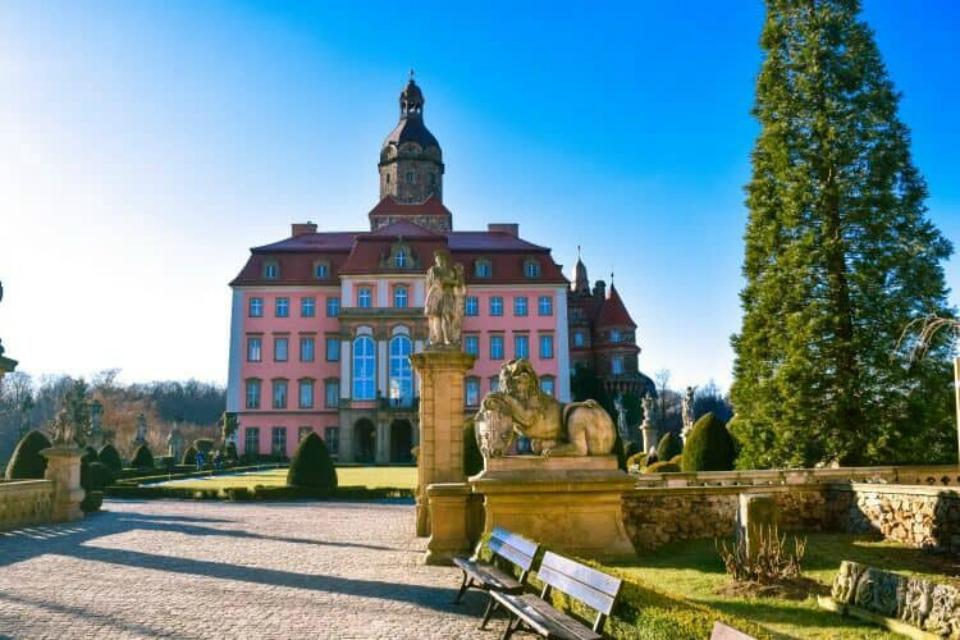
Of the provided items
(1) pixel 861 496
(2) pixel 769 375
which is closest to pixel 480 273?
(2) pixel 769 375

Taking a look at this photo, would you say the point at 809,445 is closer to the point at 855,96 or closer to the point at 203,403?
the point at 855,96

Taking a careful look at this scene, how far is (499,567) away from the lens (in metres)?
8.01

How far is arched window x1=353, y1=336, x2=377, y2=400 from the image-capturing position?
50906 mm

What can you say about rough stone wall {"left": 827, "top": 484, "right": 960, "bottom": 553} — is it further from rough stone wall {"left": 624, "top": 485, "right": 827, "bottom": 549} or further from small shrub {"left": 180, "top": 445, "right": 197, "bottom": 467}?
small shrub {"left": 180, "top": 445, "right": 197, "bottom": 467}

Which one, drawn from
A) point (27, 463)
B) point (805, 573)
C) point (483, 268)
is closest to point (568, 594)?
point (805, 573)

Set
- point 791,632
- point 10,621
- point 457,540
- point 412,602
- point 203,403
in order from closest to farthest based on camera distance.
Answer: point 791,632, point 10,621, point 412,602, point 457,540, point 203,403

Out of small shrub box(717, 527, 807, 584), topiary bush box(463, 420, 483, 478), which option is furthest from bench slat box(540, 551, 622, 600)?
topiary bush box(463, 420, 483, 478)

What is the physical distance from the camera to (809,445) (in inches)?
671

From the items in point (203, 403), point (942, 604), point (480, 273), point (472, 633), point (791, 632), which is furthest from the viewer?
Result: point (203, 403)

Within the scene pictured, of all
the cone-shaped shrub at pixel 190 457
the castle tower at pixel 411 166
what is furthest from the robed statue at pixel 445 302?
the castle tower at pixel 411 166

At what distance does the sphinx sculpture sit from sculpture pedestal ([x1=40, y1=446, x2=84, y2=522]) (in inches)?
Result: 439

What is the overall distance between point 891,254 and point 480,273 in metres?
38.7

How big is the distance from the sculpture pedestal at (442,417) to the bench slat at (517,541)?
5.16m

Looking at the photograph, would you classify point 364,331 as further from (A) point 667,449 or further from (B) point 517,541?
(B) point 517,541
